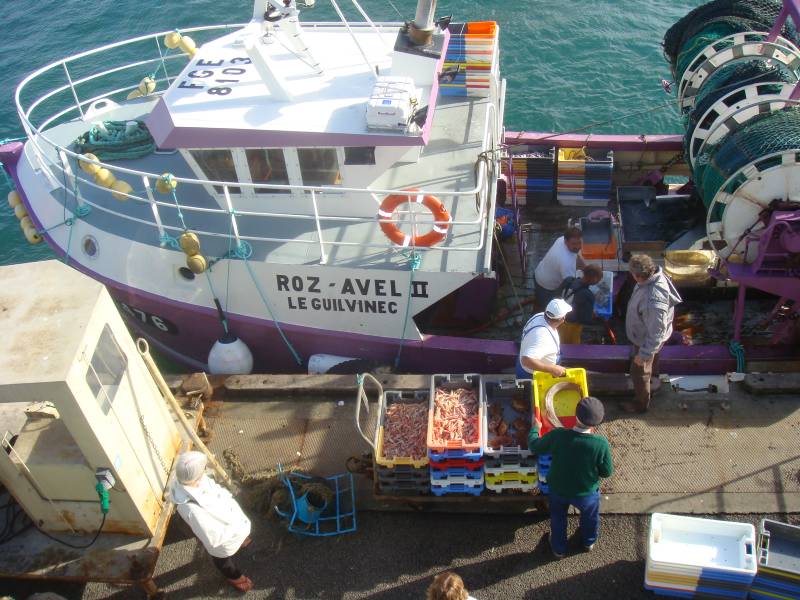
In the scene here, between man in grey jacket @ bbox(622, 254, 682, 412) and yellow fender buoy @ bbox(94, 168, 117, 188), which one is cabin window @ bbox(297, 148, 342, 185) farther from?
man in grey jacket @ bbox(622, 254, 682, 412)

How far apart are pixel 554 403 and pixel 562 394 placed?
0.11 metres

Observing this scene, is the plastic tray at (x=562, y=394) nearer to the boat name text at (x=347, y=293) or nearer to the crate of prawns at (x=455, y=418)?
the crate of prawns at (x=455, y=418)

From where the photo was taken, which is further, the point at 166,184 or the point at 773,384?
the point at 166,184

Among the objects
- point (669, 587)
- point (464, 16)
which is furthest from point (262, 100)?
point (464, 16)

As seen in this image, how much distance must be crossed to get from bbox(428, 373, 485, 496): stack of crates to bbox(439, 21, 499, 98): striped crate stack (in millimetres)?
4876

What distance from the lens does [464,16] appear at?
62.8 ft

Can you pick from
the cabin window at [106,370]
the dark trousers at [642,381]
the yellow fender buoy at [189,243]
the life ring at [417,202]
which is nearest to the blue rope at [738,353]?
the dark trousers at [642,381]

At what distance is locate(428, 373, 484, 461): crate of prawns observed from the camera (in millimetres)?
5887

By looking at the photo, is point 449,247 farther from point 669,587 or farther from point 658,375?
point 669,587

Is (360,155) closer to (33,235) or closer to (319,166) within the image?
(319,166)

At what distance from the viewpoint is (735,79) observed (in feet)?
28.1

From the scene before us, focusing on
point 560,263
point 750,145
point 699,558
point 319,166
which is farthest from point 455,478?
point 750,145

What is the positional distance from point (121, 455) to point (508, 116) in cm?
1281

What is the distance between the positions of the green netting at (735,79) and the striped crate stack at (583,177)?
133cm
